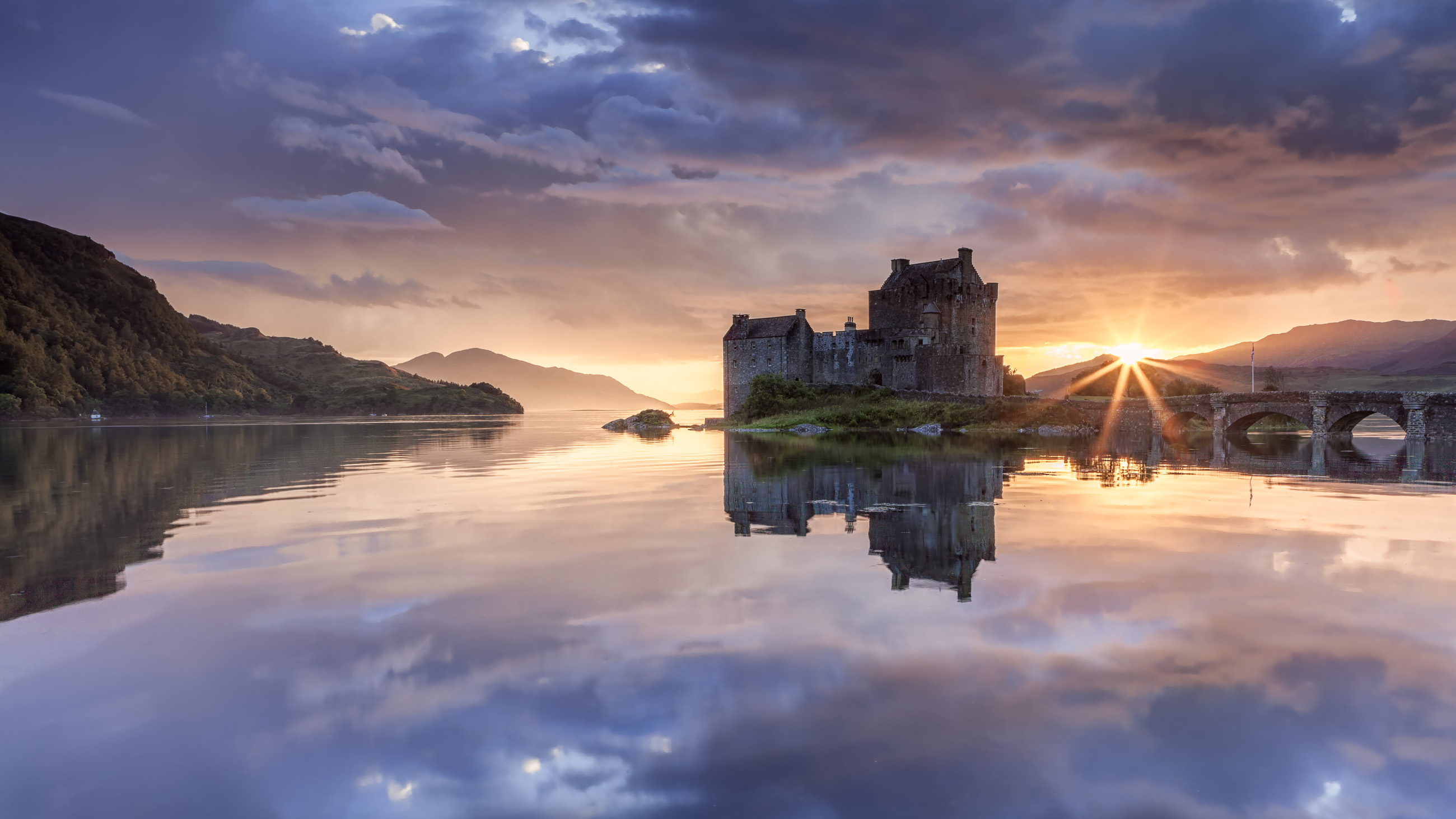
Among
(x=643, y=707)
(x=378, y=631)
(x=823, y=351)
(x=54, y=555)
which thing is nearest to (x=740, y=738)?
(x=643, y=707)

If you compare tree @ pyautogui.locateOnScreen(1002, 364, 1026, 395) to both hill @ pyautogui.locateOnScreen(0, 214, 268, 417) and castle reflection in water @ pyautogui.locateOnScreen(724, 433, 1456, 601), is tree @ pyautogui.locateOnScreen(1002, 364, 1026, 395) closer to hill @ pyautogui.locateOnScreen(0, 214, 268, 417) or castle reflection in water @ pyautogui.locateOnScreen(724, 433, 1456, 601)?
castle reflection in water @ pyautogui.locateOnScreen(724, 433, 1456, 601)

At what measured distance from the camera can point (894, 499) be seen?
23547mm

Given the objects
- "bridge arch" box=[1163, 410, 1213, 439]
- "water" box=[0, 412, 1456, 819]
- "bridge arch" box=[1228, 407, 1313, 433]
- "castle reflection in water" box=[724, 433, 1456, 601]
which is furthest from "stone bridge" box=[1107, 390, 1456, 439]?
"water" box=[0, 412, 1456, 819]

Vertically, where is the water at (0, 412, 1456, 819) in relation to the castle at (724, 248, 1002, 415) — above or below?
below

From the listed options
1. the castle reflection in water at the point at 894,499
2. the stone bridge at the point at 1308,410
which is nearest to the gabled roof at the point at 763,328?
the stone bridge at the point at 1308,410

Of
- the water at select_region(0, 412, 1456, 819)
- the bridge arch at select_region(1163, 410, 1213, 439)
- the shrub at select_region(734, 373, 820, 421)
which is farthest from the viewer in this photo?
the shrub at select_region(734, 373, 820, 421)

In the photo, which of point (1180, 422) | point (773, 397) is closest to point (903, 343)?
point (773, 397)

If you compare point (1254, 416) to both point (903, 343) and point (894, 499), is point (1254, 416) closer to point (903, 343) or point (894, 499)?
point (903, 343)

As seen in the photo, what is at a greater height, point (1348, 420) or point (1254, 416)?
point (1254, 416)

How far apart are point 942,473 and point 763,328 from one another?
74169 millimetres

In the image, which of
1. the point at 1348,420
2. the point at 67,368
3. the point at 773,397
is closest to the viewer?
the point at 1348,420

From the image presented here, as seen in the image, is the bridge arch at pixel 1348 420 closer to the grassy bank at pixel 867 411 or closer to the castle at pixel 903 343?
the grassy bank at pixel 867 411

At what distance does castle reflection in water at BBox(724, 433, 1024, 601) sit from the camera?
14922mm

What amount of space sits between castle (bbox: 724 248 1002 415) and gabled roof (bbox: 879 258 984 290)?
0.37 feet
